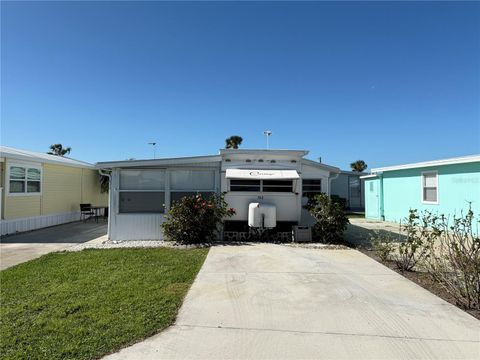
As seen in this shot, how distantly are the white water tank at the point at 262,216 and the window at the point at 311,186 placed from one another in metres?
1.98

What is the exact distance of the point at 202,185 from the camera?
1067 centimetres

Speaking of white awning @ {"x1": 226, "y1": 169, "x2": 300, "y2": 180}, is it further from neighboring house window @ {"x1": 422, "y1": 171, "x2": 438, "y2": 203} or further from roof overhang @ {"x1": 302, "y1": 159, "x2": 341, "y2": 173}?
neighboring house window @ {"x1": 422, "y1": 171, "x2": 438, "y2": 203}

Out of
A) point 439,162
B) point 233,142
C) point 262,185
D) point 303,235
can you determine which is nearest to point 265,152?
point 262,185

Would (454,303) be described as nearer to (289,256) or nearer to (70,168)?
(289,256)

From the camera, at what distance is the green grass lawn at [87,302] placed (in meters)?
3.41

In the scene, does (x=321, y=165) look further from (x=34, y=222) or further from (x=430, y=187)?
(x=34, y=222)

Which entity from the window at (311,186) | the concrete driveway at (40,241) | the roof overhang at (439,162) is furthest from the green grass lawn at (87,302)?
the roof overhang at (439,162)

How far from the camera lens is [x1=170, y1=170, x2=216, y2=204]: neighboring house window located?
10.6 m

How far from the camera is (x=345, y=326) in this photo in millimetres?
3906

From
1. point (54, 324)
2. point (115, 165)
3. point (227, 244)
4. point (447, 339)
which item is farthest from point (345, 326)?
point (115, 165)

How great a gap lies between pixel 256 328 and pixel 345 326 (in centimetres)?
113

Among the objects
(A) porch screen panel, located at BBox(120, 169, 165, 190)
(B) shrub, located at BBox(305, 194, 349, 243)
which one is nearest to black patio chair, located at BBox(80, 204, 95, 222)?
(A) porch screen panel, located at BBox(120, 169, 165, 190)

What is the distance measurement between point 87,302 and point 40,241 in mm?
7330

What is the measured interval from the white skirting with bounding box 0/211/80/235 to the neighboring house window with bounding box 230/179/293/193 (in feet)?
28.8
